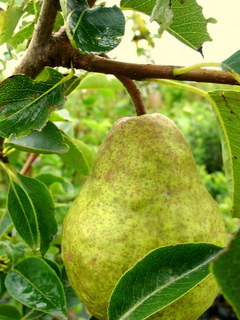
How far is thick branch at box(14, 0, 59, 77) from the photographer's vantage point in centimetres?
58

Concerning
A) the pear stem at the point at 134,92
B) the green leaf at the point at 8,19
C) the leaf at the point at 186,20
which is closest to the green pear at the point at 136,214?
the pear stem at the point at 134,92

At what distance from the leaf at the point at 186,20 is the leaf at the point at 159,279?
363mm

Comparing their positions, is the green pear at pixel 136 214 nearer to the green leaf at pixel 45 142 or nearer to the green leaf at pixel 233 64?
the green leaf at pixel 45 142

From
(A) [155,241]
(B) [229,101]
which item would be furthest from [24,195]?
(B) [229,101]

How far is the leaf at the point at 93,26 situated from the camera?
0.47 m

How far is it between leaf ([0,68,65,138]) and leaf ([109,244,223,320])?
0.84 feet

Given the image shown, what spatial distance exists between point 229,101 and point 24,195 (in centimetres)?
41

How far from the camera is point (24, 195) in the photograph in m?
0.75

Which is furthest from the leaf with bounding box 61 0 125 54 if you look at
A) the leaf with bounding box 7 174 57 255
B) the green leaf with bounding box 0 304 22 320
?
the green leaf with bounding box 0 304 22 320

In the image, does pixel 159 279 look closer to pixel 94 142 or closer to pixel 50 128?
pixel 50 128

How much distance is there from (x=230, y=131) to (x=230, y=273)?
35cm

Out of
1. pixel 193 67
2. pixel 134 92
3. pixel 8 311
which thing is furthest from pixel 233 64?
pixel 8 311

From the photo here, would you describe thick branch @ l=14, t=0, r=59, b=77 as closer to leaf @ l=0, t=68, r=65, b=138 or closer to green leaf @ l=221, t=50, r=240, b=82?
leaf @ l=0, t=68, r=65, b=138

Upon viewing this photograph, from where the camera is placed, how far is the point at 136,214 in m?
0.59
